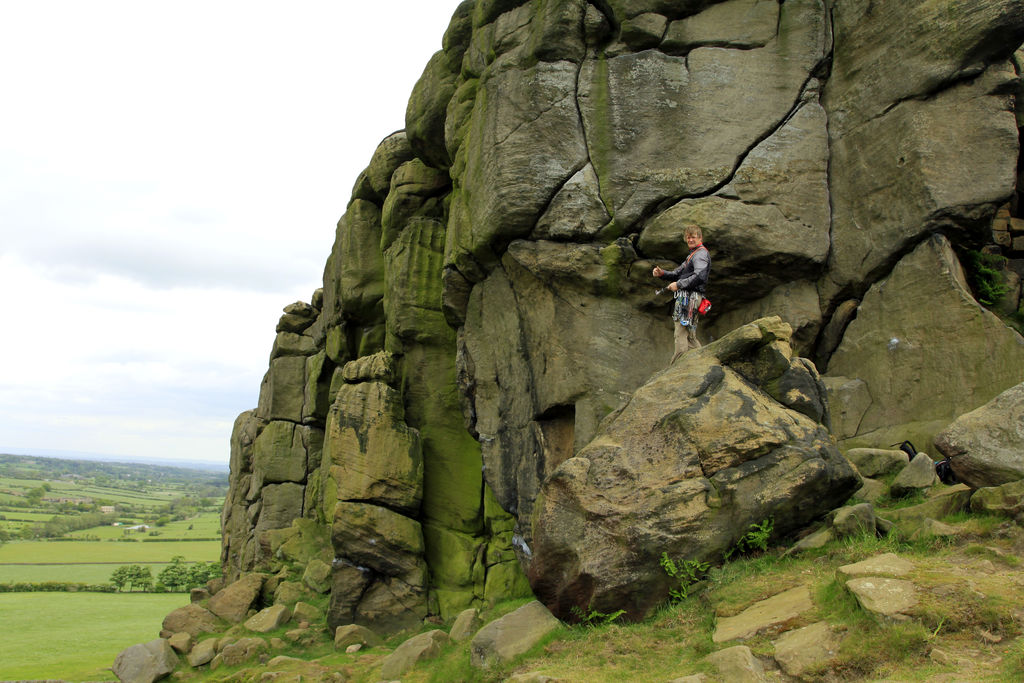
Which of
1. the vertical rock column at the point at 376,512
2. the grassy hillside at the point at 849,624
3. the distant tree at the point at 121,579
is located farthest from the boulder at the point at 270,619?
the distant tree at the point at 121,579

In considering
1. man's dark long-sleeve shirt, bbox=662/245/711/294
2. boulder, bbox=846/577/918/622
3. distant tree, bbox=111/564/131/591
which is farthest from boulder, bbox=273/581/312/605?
distant tree, bbox=111/564/131/591

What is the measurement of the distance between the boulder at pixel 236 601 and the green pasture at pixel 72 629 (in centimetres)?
356

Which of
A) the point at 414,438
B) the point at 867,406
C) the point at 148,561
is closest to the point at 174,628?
the point at 414,438

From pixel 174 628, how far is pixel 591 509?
18.2 meters

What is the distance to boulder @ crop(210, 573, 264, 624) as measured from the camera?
907 inches

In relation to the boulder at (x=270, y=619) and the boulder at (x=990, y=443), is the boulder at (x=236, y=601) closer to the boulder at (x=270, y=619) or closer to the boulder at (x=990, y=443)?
the boulder at (x=270, y=619)

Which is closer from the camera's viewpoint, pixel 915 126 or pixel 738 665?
pixel 738 665

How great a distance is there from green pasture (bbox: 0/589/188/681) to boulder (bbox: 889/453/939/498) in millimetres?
23257

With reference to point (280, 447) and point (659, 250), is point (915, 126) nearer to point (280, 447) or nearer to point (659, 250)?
point (659, 250)

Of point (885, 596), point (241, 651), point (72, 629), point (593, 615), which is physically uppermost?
point (885, 596)

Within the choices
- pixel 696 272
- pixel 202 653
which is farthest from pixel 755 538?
pixel 202 653

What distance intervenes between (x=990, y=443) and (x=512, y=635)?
7.78 meters

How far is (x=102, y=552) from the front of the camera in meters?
110

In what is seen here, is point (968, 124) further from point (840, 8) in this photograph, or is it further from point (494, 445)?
point (494, 445)
